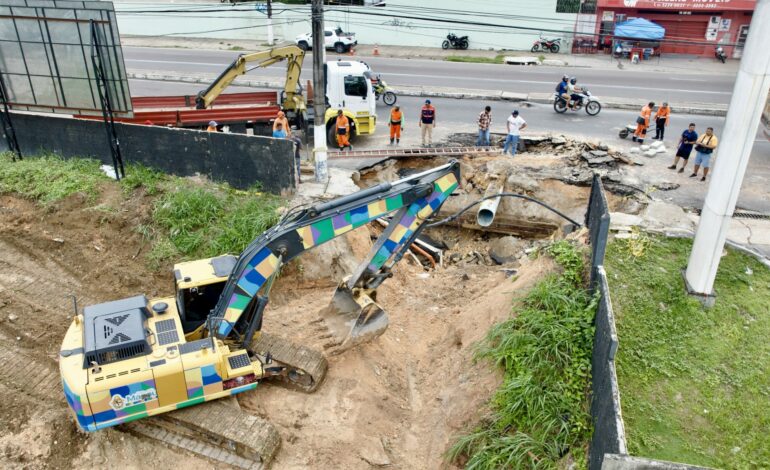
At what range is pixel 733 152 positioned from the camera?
9.38 m

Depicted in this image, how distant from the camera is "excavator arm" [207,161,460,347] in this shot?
8977mm

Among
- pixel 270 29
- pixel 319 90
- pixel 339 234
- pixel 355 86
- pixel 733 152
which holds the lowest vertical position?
pixel 270 29

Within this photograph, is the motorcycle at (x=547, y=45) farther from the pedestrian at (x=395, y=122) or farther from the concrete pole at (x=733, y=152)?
the concrete pole at (x=733, y=152)

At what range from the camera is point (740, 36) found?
3372 cm

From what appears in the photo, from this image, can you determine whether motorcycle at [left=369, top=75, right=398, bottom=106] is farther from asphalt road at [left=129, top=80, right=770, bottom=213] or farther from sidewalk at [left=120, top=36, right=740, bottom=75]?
sidewalk at [left=120, top=36, right=740, bottom=75]

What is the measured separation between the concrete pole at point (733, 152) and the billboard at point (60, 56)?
42.0 feet

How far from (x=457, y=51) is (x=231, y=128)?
64.9ft

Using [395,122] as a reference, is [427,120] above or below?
above

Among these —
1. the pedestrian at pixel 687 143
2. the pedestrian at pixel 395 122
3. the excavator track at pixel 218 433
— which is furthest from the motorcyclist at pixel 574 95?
the excavator track at pixel 218 433

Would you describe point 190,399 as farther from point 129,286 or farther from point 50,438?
point 129,286

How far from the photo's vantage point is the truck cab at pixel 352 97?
19109 mm

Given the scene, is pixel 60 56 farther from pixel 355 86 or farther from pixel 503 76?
pixel 503 76

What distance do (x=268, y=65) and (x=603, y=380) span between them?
14.3 meters

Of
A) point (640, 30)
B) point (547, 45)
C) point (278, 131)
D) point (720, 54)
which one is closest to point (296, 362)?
point (278, 131)
